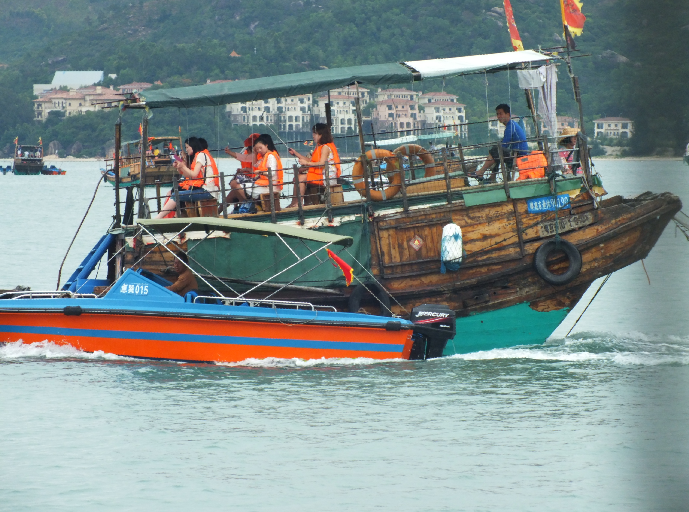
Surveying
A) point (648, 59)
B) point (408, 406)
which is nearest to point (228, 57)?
point (408, 406)

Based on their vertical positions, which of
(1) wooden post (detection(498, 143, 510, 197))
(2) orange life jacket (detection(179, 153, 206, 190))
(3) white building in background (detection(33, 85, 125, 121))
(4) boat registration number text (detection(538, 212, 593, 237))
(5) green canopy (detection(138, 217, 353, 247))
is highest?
(3) white building in background (detection(33, 85, 125, 121))

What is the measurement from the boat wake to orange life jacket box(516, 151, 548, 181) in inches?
90.6

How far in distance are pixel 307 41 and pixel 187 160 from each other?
5080cm

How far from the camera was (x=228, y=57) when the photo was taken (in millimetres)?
74750

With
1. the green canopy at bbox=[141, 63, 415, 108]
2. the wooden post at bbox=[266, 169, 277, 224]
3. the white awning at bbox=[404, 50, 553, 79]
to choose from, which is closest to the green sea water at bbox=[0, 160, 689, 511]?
the wooden post at bbox=[266, 169, 277, 224]

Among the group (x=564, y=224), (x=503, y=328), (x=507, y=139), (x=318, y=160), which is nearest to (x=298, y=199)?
(x=318, y=160)

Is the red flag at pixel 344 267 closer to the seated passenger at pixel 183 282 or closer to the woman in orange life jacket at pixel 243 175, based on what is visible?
the woman in orange life jacket at pixel 243 175

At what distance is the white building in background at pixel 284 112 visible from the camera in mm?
12297

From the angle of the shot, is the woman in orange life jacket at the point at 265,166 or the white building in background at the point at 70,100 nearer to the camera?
the woman in orange life jacket at the point at 265,166

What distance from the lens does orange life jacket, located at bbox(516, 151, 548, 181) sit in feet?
37.0

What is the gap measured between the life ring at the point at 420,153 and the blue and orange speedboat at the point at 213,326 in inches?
77.2

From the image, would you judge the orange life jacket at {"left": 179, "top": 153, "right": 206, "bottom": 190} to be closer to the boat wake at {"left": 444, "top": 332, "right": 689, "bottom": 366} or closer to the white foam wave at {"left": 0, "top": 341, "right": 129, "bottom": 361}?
the white foam wave at {"left": 0, "top": 341, "right": 129, "bottom": 361}

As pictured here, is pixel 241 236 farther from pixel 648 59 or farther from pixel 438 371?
pixel 648 59

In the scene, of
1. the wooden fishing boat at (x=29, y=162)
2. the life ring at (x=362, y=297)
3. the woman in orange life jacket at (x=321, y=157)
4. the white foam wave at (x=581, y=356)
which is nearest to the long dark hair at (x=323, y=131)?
the woman in orange life jacket at (x=321, y=157)
